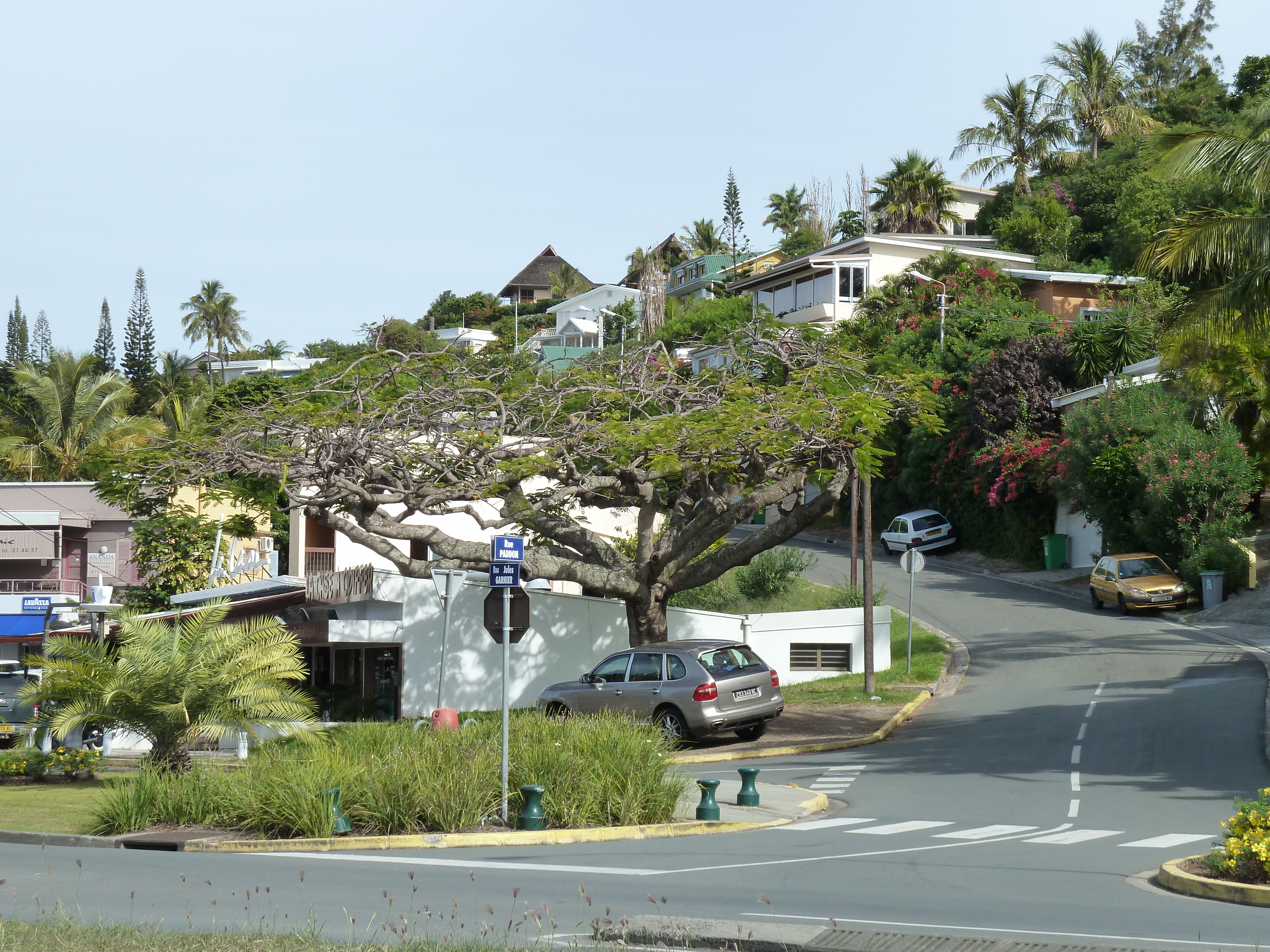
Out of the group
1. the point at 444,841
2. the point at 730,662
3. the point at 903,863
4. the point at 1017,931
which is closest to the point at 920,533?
the point at 730,662

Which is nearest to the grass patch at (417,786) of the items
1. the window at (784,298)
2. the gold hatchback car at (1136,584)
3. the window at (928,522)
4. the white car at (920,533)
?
the gold hatchback car at (1136,584)

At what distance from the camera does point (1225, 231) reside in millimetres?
17969

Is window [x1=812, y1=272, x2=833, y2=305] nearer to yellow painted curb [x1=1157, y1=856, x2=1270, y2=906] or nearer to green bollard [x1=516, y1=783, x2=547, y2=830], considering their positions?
green bollard [x1=516, y1=783, x2=547, y2=830]

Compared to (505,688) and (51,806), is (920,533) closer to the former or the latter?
(505,688)

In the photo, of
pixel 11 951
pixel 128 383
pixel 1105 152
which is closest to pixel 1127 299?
pixel 1105 152

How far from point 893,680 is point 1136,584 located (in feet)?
32.8

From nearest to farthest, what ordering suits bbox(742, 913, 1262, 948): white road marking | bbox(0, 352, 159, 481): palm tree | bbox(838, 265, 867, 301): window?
bbox(742, 913, 1262, 948): white road marking, bbox(0, 352, 159, 481): palm tree, bbox(838, 265, 867, 301): window

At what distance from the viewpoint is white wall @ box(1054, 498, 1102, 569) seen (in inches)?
1658

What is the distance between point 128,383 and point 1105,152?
49.6 metres

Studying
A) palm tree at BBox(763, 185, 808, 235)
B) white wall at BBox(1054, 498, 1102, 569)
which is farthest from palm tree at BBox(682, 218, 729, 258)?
white wall at BBox(1054, 498, 1102, 569)

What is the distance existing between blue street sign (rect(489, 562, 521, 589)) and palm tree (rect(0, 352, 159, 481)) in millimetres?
41412

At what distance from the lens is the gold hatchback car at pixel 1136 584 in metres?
33.4

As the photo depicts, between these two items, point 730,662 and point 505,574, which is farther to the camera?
point 730,662

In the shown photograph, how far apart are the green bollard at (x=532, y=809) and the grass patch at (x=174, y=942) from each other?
587 centimetres
